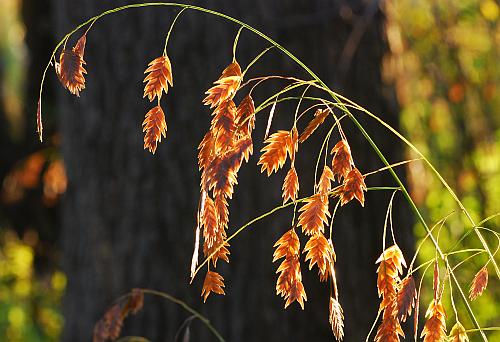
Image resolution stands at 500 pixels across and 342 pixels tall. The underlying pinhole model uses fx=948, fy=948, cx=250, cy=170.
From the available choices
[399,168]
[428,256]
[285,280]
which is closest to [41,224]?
[428,256]

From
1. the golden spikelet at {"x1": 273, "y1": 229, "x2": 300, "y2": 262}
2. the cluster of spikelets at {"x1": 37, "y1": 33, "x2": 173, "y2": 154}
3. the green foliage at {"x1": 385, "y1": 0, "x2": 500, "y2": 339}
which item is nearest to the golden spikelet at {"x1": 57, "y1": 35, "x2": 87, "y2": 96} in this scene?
the cluster of spikelets at {"x1": 37, "y1": 33, "x2": 173, "y2": 154}

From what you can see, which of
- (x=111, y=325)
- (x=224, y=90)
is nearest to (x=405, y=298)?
(x=224, y=90)

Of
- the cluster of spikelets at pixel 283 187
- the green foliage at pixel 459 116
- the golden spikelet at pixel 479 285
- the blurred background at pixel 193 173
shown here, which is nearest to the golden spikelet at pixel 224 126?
the cluster of spikelets at pixel 283 187

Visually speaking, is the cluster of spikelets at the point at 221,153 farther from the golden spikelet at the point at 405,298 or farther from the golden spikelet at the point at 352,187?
the golden spikelet at the point at 405,298

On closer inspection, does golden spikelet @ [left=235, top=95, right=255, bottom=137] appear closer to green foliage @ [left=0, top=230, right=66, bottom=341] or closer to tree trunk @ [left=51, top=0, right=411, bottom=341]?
A: tree trunk @ [left=51, top=0, right=411, bottom=341]

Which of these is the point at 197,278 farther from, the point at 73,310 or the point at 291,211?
the point at 73,310

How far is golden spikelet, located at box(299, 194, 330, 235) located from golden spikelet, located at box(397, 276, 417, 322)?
0.14 metres

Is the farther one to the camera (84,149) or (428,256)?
(428,256)

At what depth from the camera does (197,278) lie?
2.95 m

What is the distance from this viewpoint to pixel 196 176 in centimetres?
298

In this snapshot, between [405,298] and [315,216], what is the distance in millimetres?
161

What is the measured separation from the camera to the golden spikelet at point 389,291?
1261 millimetres

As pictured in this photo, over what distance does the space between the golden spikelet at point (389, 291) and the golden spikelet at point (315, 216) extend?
0.11m

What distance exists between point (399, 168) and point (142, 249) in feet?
2.92
